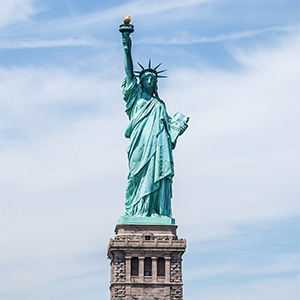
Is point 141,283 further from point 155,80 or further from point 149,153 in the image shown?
point 155,80

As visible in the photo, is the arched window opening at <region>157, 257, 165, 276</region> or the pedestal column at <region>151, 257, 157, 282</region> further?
the arched window opening at <region>157, 257, 165, 276</region>

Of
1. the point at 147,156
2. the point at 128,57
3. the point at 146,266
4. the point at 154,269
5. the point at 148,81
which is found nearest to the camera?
the point at 154,269

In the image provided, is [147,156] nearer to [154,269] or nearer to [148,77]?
[148,77]

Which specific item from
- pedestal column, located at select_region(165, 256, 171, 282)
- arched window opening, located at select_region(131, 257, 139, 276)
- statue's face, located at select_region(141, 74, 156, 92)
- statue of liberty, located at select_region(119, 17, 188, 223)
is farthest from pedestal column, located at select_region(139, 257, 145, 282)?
statue's face, located at select_region(141, 74, 156, 92)

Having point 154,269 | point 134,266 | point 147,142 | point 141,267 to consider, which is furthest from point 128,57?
point 154,269

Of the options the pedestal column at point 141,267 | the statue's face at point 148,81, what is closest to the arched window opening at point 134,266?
the pedestal column at point 141,267

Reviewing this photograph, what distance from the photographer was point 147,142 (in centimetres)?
6844

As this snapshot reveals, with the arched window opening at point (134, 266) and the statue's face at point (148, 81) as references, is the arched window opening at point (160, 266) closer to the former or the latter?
the arched window opening at point (134, 266)

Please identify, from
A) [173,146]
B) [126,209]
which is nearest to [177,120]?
[173,146]

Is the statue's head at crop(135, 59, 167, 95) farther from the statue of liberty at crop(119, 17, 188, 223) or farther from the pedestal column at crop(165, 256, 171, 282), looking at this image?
the pedestal column at crop(165, 256, 171, 282)

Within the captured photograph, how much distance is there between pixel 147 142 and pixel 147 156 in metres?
0.86

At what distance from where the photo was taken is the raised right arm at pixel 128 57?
68.4 meters

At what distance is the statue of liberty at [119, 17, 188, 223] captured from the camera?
2657 inches

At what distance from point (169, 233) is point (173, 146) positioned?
5.38 meters
